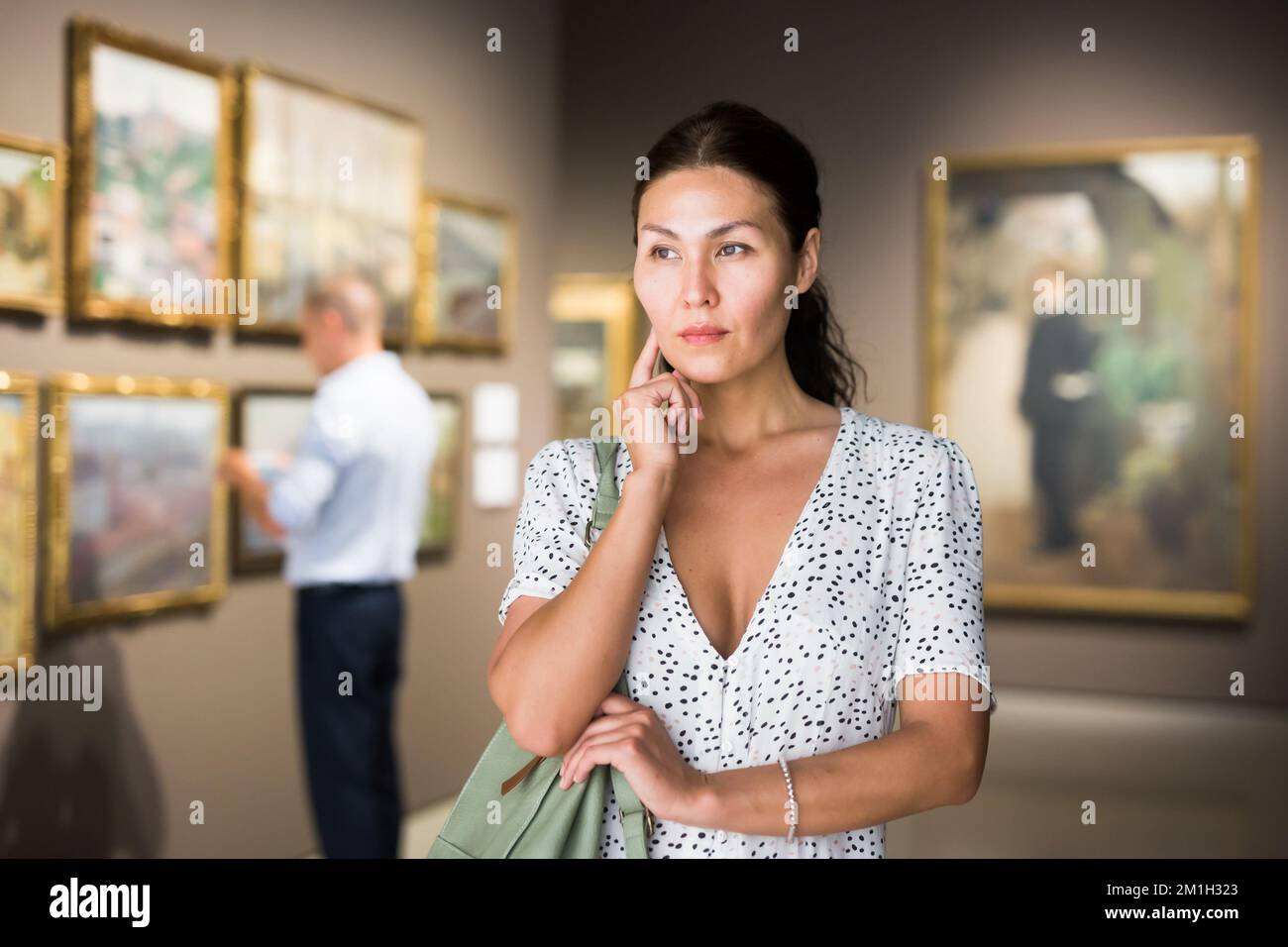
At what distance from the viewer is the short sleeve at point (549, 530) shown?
5.20 feet

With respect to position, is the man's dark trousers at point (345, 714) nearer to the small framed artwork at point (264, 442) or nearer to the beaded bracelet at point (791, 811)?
the small framed artwork at point (264, 442)

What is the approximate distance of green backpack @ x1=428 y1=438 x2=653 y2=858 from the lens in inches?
57.7

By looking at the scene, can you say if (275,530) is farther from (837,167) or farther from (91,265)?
(837,167)

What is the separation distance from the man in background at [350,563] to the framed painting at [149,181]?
0.53m

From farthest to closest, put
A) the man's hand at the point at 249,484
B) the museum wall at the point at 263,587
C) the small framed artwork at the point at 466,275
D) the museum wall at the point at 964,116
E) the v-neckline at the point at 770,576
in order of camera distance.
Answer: the museum wall at the point at 964,116, the small framed artwork at the point at 466,275, the man's hand at the point at 249,484, the museum wall at the point at 263,587, the v-neckline at the point at 770,576

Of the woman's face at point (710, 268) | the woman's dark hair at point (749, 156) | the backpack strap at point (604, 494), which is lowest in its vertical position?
the backpack strap at point (604, 494)

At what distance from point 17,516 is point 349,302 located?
1650mm

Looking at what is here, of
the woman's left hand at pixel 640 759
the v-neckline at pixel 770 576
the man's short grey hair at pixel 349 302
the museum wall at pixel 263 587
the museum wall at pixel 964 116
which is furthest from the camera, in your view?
the museum wall at pixel 964 116

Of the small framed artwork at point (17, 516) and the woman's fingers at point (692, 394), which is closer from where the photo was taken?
the woman's fingers at point (692, 394)

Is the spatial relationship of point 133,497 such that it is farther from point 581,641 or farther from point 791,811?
point 791,811

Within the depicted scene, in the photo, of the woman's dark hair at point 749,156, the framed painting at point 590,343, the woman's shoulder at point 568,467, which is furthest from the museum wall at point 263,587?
the woman's dark hair at point 749,156

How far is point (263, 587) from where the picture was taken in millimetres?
4785

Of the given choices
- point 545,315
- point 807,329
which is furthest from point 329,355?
point 807,329

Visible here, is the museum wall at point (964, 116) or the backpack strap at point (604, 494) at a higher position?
the museum wall at point (964, 116)
